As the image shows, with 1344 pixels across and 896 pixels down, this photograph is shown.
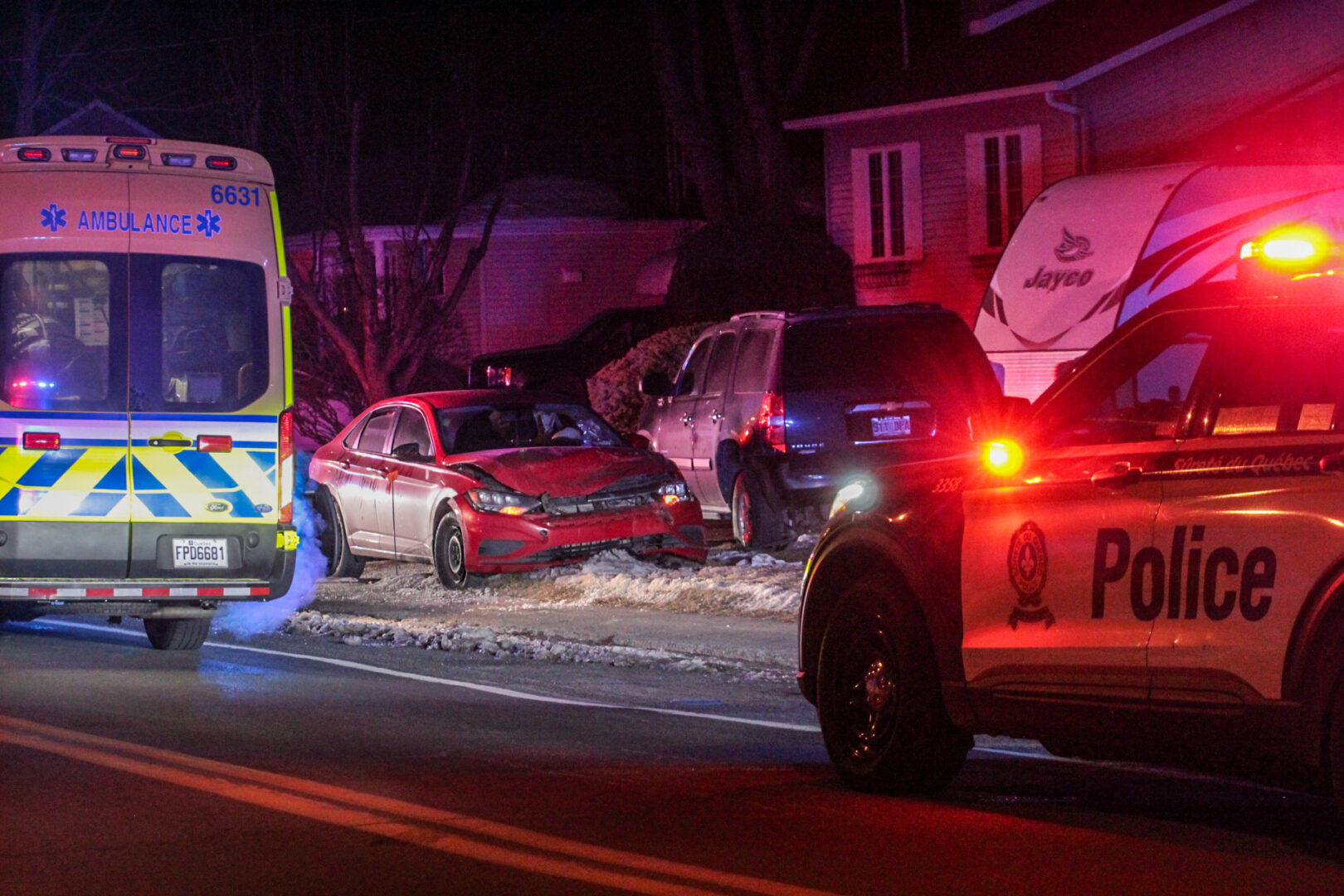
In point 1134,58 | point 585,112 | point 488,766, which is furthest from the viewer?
point 585,112

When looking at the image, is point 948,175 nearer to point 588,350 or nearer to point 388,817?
point 588,350

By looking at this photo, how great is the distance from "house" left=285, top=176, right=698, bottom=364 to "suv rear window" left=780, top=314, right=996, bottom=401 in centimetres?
2696

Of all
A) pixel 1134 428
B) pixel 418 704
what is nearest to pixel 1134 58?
pixel 418 704

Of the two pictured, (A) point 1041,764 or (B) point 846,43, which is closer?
(A) point 1041,764

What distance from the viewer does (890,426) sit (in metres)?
15.4

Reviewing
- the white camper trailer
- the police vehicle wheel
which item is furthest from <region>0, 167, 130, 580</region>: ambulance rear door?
the white camper trailer

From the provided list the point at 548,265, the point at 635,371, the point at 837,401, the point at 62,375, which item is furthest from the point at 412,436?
the point at 548,265

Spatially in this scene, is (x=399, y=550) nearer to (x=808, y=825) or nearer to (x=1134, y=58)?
(x=808, y=825)

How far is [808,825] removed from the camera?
22.8 feet

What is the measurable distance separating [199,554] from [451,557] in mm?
3854

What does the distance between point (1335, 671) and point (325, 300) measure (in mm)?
29751

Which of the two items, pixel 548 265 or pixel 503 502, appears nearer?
pixel 503 502

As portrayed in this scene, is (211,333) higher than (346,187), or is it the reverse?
(346,187)

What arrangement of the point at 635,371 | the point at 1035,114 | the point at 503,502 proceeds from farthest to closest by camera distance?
1. the point at 1035,114
2. the point at 635,371
3. the point at 503,502
